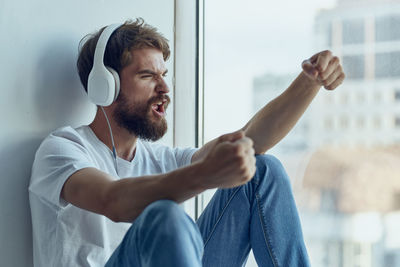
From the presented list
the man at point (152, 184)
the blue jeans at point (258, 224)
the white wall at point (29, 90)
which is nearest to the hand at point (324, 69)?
the man at point (152, 184)

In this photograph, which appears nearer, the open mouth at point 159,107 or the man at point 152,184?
the man at point 152,184

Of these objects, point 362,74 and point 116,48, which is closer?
point 116,48

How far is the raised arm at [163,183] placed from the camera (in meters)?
0.86

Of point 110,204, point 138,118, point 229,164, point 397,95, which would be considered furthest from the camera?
point 397,95

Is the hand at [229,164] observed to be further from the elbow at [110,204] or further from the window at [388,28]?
the window at [388,28]

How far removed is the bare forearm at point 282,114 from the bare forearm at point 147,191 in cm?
39

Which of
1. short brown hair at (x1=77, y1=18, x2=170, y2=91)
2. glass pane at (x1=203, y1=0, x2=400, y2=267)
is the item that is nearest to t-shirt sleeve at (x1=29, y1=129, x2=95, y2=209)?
short brown hair at (x1=77, y1=18, x2=170, y2=91)

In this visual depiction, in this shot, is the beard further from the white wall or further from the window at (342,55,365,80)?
the window at (342,55,365,80)

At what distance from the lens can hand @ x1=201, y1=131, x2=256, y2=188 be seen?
85 centimetres

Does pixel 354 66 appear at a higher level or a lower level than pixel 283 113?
higher

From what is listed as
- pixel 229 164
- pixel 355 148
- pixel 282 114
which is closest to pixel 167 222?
pixel 229 164

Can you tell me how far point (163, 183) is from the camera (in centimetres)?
93

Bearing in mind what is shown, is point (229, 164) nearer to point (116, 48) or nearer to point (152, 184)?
point (152, 184)

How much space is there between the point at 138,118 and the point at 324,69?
0.47 metres
